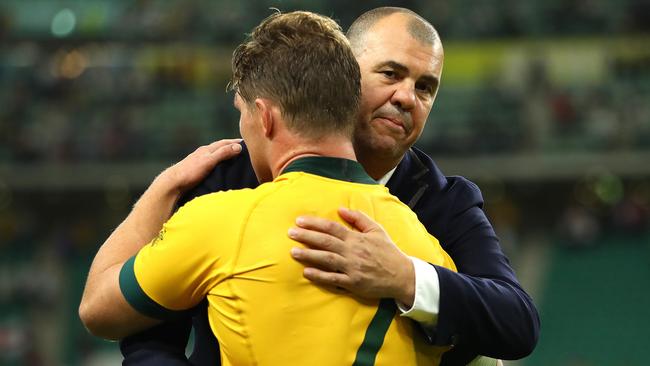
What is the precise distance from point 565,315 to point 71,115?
30.0ft

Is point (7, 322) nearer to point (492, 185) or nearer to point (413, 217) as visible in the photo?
point (492, 185)

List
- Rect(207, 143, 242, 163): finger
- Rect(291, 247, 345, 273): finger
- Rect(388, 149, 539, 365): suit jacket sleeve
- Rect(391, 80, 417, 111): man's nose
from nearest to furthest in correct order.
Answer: Rect(291, 247, 345, 273): finger → Rect(388, 149, 539, 365): suit jacket sleeve → Rect(207, 143, 242, 163): finger → Rect(391, 80, 417, 111): man's nose

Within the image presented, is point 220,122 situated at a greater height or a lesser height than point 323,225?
lesser

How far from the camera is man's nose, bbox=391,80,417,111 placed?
2.54 metres

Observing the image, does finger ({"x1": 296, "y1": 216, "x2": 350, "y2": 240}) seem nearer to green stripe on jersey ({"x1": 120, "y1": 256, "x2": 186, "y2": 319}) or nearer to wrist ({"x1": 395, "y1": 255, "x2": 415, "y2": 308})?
wrist ({"x1": 395, "y1": 255, "x2": 415, "y2": 308})

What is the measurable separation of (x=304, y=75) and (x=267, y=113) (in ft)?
0.34

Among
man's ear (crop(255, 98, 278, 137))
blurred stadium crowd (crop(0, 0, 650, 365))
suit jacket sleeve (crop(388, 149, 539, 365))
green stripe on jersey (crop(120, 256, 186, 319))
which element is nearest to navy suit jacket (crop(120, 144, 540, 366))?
suit jacket sleeve (crop(388, 149, 539, 365))

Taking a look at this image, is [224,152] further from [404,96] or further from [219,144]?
[404,96]

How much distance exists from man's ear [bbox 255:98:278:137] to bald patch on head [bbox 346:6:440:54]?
660mm

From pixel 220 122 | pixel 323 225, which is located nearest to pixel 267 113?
pixel 323 225

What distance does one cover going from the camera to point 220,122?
18.3m

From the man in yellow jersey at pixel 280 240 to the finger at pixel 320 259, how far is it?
2cm

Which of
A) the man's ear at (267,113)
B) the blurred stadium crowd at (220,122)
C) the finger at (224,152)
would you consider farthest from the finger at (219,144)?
the blurred stadium crowd at (220,122)

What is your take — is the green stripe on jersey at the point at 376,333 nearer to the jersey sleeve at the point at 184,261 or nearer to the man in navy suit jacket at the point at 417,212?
the man in navy suit jacket at the point at 417,212
